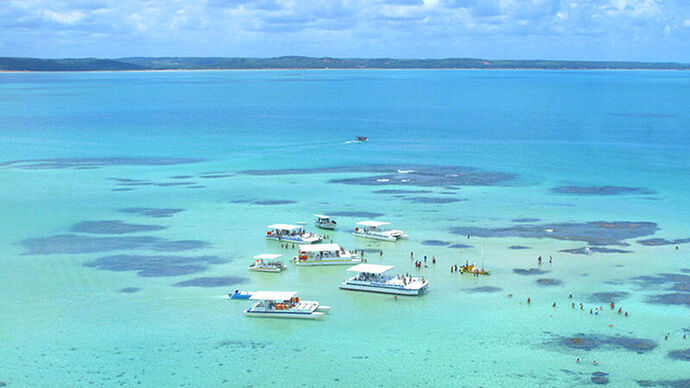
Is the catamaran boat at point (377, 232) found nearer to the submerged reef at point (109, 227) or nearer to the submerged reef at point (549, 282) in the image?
the submerged reef at point (549, 282)

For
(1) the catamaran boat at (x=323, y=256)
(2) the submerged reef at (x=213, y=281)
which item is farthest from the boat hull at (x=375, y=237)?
(2) the submerged reef at (x=213, y=281)

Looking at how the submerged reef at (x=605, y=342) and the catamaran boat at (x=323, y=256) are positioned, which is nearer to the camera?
the submerged reef at (x=605, y=342)

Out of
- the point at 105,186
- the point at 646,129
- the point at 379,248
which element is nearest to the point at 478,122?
the point at 646,129

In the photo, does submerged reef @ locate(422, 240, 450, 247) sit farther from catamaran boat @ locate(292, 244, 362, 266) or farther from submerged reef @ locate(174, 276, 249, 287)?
submerged reef @ locate(174, 276, 249, 287)

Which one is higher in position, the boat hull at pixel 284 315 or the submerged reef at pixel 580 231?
the submerged reef at pixel 580 231

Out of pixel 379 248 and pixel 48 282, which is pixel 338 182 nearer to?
pixel 379 248

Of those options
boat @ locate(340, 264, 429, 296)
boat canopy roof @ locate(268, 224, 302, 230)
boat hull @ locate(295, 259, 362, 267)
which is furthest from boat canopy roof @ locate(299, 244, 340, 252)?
boat canopy roof @ locate(268, 224, 302, 230)
